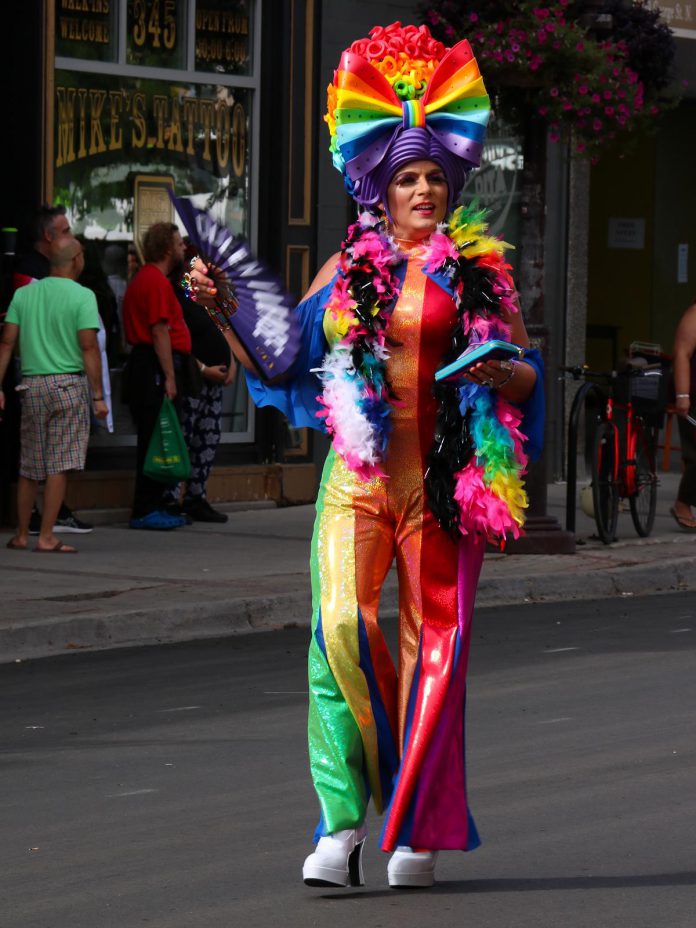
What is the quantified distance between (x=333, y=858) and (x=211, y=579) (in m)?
5.86

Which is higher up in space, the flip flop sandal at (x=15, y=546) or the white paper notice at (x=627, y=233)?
the white paper notice at (x=627, y=233)

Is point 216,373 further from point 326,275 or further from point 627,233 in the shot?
point 627,233

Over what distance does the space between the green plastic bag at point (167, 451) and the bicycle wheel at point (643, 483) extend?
2.89 m

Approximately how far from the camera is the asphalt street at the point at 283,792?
5.23m

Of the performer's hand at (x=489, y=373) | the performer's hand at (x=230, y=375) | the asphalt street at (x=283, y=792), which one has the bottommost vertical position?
the asphalt street at (x=283, y=792)

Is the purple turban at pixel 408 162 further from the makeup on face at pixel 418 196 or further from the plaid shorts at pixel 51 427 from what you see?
the plaid shorts at pixel 51 427

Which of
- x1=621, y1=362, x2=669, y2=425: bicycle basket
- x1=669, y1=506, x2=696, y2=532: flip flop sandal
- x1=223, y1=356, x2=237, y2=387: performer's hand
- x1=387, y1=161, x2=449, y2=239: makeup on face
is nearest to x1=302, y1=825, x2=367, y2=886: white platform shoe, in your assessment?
x1=387, y1=161, x2=449, y2=239: makeup on face

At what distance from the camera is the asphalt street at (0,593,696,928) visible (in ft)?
17.1

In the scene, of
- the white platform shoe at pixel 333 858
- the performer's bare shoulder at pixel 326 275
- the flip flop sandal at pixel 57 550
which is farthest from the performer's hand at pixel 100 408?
the white platform shoe at pixel 333 858

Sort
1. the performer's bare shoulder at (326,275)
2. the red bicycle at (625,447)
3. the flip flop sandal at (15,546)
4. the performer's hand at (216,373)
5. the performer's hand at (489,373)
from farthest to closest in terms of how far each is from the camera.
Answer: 1. the performer's hand at (216,373)
2. the red bicycle at (625,447)
3. the flip flop sandal at (15,546)
4. the performer's bare shoulder at (326,275)
5. the performer's hand at (489,373)

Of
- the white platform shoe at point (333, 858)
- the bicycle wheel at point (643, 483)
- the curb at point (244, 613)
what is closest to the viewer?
the white platform shoe at point (333, 858)

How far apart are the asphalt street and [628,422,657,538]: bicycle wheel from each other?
12.2 feet

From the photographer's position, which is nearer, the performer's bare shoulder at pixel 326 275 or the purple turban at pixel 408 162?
the purple turban at pixel 408 162

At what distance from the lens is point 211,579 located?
1102 cm
